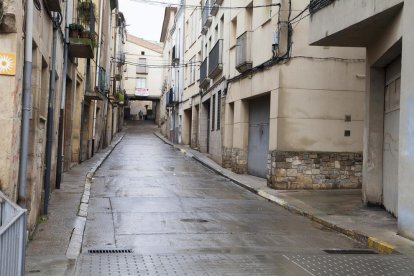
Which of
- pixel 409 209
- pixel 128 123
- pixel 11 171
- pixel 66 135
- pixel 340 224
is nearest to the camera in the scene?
pixel 11 171

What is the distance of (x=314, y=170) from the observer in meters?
14.3

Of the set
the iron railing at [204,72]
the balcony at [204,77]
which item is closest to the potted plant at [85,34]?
the balcony at [204,77]

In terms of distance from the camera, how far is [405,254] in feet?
22.9

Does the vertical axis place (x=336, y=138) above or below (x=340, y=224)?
above

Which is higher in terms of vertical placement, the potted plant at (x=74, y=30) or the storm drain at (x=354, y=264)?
the potted plant at (x=74, y=30)

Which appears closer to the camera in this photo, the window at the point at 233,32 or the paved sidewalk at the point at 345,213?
the paved sidewalk at the point at 345,213

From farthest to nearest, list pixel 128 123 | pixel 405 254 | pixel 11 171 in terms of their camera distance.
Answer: pixel 128 123, pixel 405 254, pixel 11 171

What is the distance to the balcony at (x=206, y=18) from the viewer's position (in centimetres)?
2619

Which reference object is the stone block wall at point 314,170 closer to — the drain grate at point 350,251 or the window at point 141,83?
the drain grate at point 350,251

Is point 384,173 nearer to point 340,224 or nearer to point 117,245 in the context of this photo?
point 340,224

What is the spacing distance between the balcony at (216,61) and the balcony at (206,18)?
2743 mm

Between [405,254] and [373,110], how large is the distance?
4.79 m

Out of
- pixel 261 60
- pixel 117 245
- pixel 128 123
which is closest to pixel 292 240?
pixel 117 245

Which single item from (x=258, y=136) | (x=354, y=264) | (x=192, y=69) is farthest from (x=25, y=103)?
(x=192, y=69)
